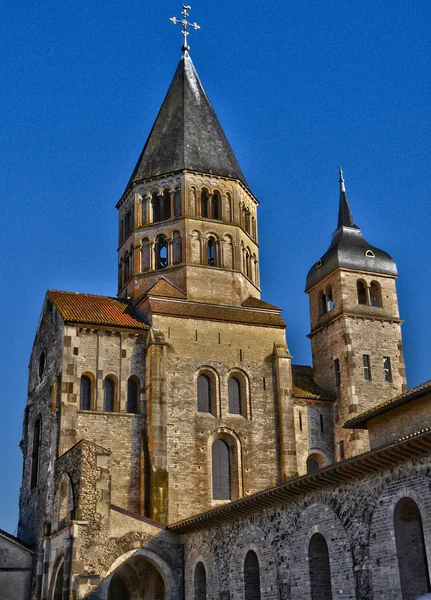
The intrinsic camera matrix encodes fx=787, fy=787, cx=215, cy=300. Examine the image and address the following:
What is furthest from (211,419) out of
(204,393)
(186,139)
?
(186,139)

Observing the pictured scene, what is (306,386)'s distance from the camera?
128ft

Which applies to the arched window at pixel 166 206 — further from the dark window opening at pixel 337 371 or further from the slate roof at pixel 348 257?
the dark window opening at pixel 337 371

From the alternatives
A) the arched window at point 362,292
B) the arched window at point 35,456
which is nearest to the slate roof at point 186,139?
the arched window at point 362,292

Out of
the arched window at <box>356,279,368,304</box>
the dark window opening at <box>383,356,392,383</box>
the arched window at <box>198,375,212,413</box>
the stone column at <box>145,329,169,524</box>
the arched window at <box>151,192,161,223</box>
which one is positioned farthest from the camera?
the arched window at <box>356,279,368,304</box>

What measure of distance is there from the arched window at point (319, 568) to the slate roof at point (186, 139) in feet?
73.1

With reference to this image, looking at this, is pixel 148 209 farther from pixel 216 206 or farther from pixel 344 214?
pixel 344 214

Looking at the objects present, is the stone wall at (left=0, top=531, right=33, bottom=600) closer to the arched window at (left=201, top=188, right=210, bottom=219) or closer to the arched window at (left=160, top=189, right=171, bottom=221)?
the arched window at (left=160, top=189, right=171, bottom=221)

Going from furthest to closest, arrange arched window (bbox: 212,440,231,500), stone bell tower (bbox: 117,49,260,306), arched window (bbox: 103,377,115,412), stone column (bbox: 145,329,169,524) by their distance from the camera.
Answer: stone bell tower (bbox: 117,49,260,306)
arched window (bbox: 103,377,115,412)
arched window (bbox: 212,440,231,500)
stone column (bbox: 145,329,169,524)

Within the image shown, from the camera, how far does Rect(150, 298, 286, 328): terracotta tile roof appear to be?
35531mm

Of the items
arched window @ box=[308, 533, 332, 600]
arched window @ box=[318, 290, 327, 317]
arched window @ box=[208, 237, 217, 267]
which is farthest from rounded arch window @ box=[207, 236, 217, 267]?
arched window @ box=[308, 533, 332, 600]

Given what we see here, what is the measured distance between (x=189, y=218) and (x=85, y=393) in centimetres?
1028

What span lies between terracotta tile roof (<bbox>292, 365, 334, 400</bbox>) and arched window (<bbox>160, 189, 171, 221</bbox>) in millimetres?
10327

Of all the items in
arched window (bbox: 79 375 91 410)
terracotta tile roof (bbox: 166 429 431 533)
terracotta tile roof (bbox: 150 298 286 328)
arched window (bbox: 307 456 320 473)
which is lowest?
terracotta tile roof (bbox: 166 429 431 533)

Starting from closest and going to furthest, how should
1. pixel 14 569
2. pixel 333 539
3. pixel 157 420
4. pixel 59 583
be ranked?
pixel 333 539, pixel 59 583, pixel 14 569, pixel 157 420
